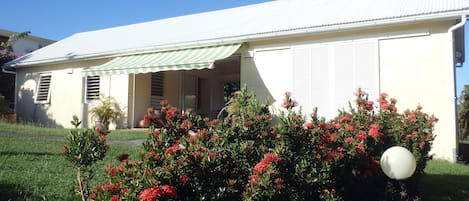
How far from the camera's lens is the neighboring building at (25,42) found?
40500 mm

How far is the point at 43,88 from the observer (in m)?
24.8

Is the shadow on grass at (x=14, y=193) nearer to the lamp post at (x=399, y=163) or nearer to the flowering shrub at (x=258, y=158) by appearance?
the flowering shrub at (x=258, y=158)

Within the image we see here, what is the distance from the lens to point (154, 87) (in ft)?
74.9

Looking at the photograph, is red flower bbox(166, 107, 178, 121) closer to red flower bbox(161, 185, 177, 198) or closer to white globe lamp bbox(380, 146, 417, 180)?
red flower bbox(161, 185, 177, 198)

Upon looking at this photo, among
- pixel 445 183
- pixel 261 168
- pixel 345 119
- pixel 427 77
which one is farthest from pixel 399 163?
pixel 427 77

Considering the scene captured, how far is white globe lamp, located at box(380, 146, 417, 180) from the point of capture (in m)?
5.73

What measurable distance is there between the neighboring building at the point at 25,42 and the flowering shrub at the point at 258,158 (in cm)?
4047

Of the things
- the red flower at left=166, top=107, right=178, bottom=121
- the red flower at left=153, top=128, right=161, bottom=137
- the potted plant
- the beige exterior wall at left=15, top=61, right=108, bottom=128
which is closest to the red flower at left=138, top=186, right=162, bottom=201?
the red flower at left=153, top=128, right=161, bottom=137

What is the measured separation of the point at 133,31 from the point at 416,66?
1818 cm

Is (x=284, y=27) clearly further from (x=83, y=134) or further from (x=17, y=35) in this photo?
(x=17, y=35)

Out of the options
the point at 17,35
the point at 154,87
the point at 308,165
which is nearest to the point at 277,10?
the point at 154,87

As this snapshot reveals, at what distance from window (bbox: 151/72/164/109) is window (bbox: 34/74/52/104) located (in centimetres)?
670

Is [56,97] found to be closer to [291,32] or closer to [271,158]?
[291,32]

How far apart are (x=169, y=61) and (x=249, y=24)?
446 cm
